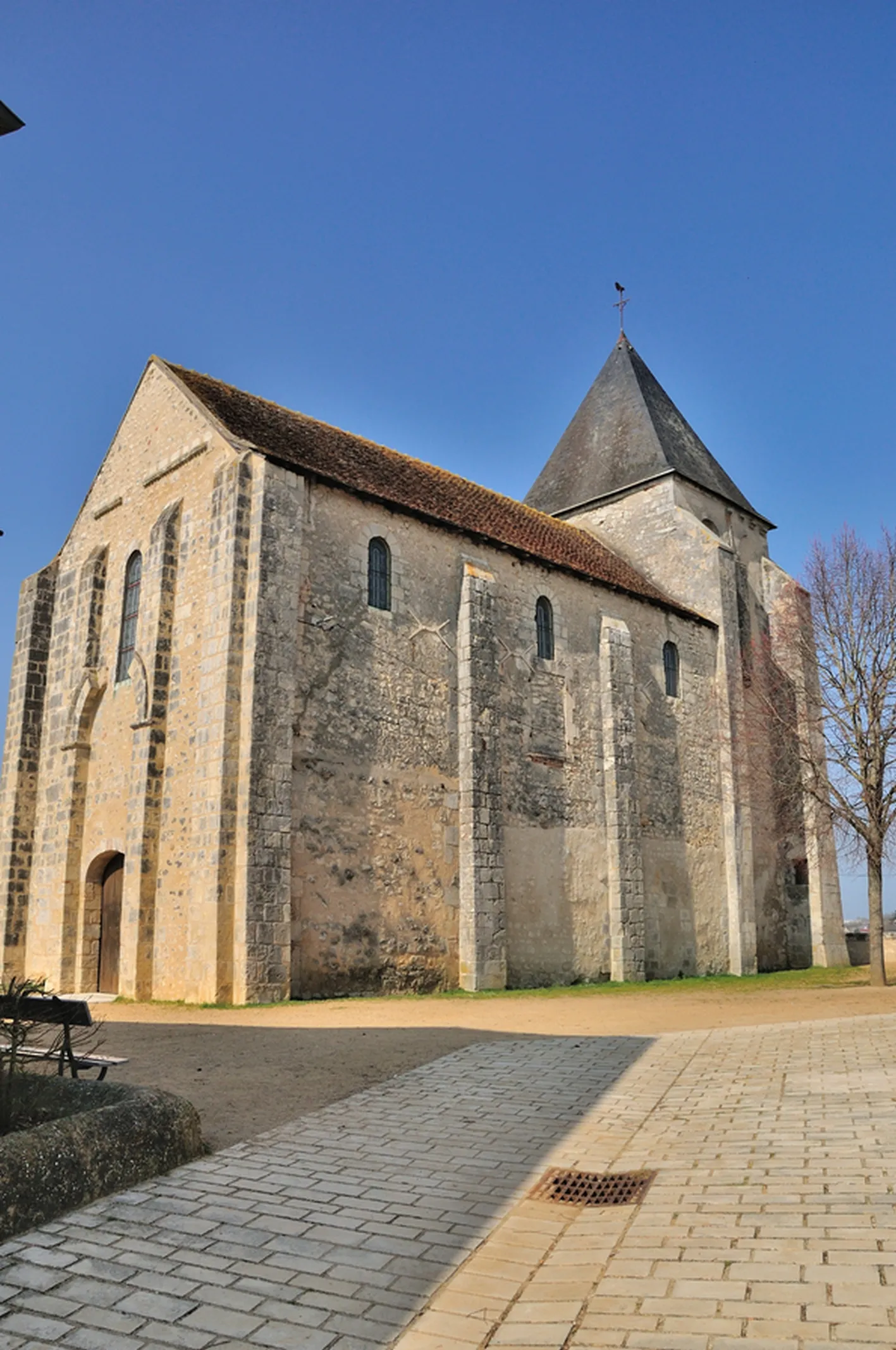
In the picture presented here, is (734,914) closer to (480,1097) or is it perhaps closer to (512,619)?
(512,619)

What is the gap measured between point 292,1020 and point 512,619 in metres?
9.04

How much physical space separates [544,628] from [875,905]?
7.78m

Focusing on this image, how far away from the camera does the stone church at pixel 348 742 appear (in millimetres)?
13633

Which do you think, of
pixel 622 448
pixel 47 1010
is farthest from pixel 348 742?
pixel 622 448

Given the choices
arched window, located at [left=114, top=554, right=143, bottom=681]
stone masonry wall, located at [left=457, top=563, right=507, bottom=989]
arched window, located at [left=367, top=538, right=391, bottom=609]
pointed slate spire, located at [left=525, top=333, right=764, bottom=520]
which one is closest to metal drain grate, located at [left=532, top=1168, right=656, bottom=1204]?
stone masonry wall, located at [left=457, top=563, right=507, bottom=989]

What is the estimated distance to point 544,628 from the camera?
1891cm

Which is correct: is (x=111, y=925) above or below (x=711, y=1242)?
above

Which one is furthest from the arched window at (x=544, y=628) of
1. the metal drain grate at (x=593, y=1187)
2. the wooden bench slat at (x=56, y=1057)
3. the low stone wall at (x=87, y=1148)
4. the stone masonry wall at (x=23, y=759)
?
the low stone wall at (x=87, y=1148)

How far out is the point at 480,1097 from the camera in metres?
6.99

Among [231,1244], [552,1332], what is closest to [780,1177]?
[552,1332]

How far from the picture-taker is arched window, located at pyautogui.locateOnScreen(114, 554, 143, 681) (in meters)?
16.4

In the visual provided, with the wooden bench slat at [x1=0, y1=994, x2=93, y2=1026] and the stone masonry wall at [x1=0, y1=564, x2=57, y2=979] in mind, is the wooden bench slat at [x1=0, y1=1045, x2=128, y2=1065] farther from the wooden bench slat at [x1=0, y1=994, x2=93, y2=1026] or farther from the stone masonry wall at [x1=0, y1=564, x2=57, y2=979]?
the stone masonry wall at [x1=0, y1=564, x2=57, y2=979]

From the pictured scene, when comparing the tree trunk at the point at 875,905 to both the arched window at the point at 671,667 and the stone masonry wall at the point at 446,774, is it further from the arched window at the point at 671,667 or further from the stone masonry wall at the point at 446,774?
the arched window at the point at 671,667

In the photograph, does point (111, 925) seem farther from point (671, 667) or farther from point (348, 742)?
point (671, 667)
